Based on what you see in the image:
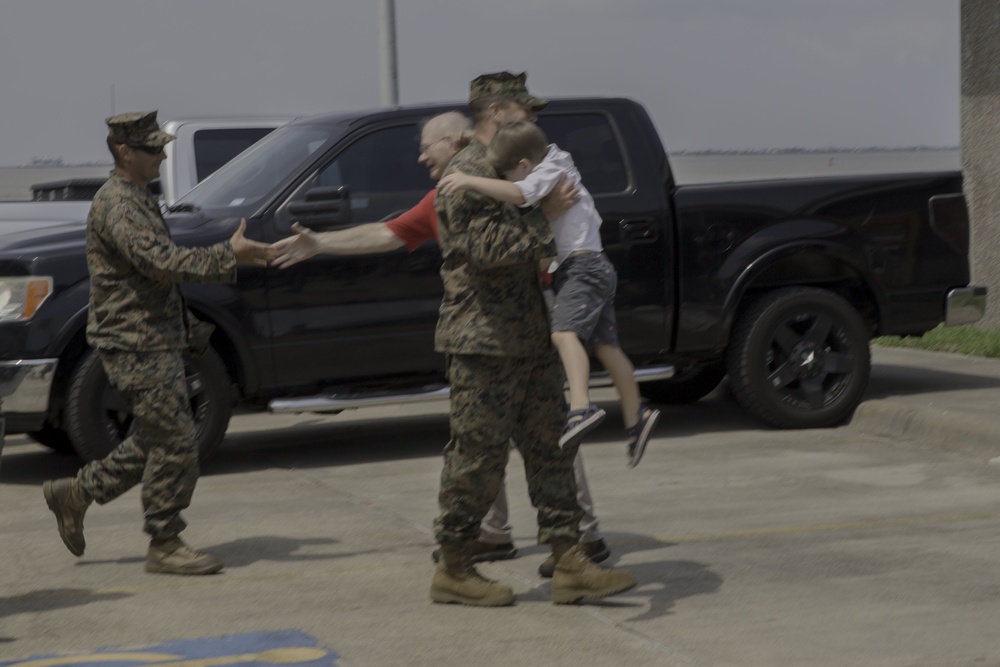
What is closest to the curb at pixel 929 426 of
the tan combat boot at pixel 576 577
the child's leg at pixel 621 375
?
the child's leg at pixel 621 375

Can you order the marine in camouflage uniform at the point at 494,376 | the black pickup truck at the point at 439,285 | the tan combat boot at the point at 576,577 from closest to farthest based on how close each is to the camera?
the marine in camouflage uniform at the point at 494,376 < the tan combat boot at the point at 576,577 < the black pickup truck at the point at 439,285

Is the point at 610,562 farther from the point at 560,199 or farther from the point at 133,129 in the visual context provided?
the point at 133,129

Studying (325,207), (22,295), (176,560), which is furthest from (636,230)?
(176,560)

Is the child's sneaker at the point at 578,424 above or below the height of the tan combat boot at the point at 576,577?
above

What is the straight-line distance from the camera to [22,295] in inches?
313

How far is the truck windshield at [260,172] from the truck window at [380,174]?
142 mm

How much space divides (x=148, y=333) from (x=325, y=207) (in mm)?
2083

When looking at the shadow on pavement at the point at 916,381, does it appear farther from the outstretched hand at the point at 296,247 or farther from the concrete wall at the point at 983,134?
the outstretched hand at the point at 296,247

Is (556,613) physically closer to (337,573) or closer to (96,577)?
(337,573)

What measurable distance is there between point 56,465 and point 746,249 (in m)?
4.13

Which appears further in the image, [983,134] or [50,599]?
[983,134]

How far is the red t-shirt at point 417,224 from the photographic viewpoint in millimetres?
5922

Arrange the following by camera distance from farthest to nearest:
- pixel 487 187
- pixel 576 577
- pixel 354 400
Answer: pixel 354 400, pixel 576 577, pixel 487 187

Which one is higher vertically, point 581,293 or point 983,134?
point 983,134
